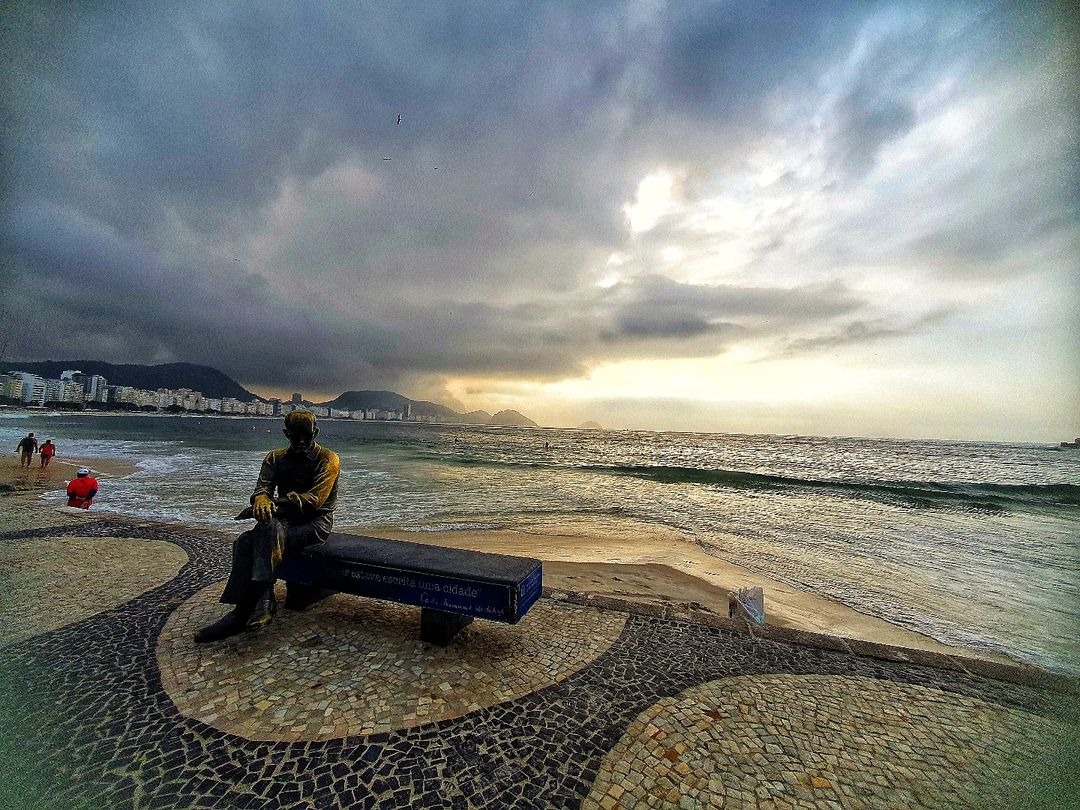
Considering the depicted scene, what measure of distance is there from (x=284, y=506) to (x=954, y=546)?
64.0ft

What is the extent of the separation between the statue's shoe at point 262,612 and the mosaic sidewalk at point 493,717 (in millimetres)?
204

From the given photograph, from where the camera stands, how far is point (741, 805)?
9.20ft

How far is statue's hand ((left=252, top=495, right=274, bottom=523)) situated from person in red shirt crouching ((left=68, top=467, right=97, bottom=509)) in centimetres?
1165

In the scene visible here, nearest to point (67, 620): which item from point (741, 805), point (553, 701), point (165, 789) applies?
point (165, 789)

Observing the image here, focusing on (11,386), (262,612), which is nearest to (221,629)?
(262,612)

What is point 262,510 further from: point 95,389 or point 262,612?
point 95,389

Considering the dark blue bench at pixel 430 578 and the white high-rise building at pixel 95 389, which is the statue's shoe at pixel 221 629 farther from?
the white high-rise building at pixel 95 389

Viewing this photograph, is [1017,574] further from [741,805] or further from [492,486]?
[492,486]

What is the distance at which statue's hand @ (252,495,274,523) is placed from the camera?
4.39 metres

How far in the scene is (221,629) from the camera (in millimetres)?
4469

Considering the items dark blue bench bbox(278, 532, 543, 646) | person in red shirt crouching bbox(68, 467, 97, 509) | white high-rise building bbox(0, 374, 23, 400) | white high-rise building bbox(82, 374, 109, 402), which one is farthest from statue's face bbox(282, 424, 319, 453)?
white high-rise building bbox(82, 374, 109, 402)

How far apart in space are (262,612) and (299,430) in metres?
2.09

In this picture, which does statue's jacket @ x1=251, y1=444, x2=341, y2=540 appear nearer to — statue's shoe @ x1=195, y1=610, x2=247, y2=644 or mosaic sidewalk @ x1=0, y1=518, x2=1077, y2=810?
statue's shoe @ x1=195, y1=610, x2=247, y2=644

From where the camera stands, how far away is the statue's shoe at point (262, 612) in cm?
460
